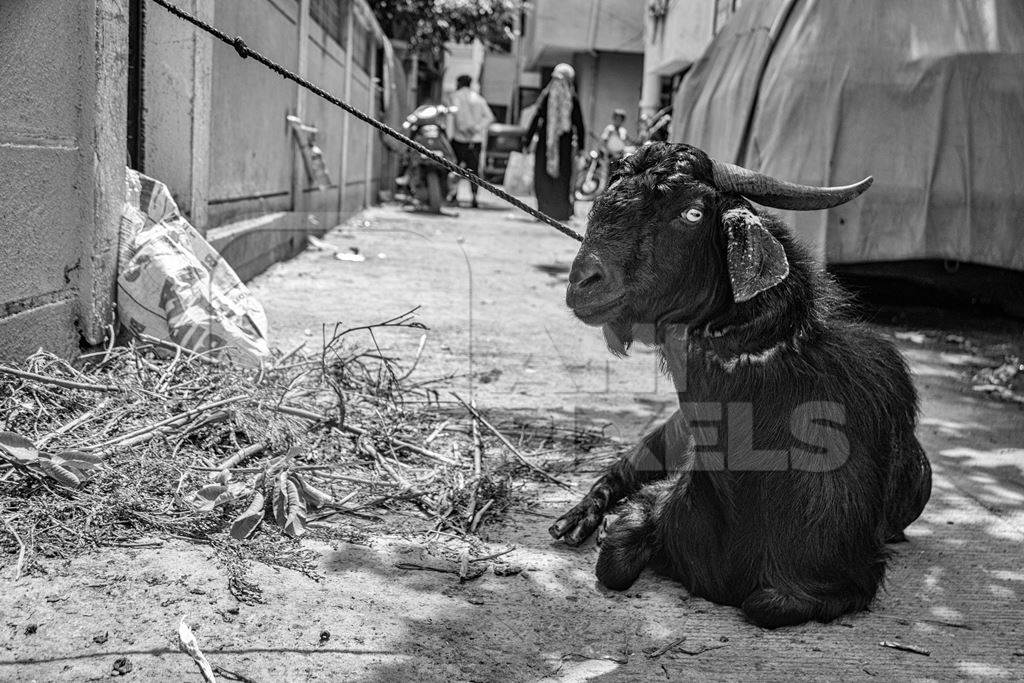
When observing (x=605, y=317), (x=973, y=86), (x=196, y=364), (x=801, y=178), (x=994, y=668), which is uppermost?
(x=973, y=86)

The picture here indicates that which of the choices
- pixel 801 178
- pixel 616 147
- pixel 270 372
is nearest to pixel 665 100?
pixel 616 147

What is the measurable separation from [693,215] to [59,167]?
8.23 ft

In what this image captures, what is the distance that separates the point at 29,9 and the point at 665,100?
25.9 meters

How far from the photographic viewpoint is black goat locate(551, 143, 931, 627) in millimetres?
2818

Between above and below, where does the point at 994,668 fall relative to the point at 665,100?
below

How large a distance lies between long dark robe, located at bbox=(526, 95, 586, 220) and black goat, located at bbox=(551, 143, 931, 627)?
944 cm

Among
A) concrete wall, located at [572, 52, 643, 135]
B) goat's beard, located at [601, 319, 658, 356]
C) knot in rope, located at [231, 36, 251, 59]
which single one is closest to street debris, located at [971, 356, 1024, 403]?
goat's beard, located at [601, 319, 658, 356]

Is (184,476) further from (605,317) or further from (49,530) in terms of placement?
(605,317)

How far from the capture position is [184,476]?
330 centimetres

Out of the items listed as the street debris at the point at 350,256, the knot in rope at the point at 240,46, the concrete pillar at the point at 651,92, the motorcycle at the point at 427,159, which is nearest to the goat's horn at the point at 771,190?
the knot in rope at the point at 240,46

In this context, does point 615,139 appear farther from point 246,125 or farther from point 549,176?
point 246,125

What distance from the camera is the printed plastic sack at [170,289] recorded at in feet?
15.3

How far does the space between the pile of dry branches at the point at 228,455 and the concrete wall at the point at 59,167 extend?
0.68 ft

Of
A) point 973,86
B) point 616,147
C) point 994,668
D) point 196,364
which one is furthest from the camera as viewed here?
point 616,147
